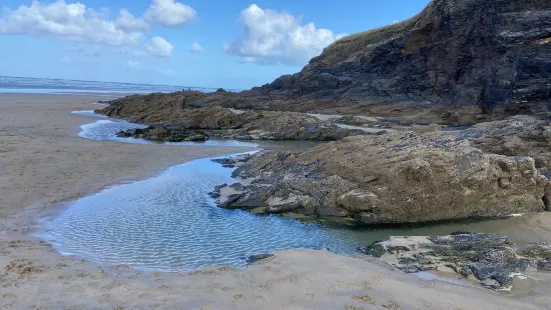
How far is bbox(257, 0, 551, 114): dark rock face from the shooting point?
102 feet

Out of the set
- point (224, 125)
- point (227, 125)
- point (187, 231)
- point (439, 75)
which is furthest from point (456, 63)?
point (187, 231)

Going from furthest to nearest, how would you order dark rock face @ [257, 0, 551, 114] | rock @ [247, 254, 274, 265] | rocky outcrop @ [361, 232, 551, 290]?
dark rock face @ [257, 0, 551, 114] → rock @ [247, 254, 274, 265] → rocky outcrop @ [361, 232, 551, 290]

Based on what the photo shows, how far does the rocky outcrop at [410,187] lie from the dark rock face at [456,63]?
67.7 feet

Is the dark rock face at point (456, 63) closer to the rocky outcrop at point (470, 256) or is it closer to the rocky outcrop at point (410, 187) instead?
the rocky outcrop at point (410, 187)

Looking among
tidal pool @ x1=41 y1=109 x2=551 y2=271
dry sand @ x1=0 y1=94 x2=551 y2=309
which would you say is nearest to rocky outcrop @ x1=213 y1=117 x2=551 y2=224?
tidal pool @ x1=41 y1=109 x2=551 y2=271

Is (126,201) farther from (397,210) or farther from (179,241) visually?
(397,210)

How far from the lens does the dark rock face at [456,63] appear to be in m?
31.1

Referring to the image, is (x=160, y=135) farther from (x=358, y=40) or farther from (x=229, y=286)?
(x=358, y=40)

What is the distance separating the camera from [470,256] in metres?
8.42

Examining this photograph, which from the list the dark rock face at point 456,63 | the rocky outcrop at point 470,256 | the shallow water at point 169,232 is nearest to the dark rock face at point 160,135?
the shallow water at point 169,232

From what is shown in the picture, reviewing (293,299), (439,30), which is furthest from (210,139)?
(439,30)

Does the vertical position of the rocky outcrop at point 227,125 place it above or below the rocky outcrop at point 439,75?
below

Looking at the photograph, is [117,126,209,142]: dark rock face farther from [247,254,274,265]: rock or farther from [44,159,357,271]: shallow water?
[247,254,274,265]: rock

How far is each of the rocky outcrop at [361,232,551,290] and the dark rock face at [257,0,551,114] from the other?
24893 millimetres
